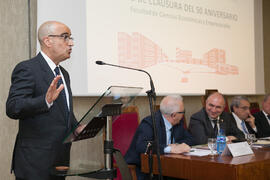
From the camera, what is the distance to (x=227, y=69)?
16.8 feet

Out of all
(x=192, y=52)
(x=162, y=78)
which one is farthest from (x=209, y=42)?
(x=162, y=78)

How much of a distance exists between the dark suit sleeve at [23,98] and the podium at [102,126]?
268 mm

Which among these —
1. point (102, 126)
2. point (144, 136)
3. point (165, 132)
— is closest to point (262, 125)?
point (165, 132)

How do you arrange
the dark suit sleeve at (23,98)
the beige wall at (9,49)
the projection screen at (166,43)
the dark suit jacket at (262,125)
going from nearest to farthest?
the dark suit sleeve at (23,98)
the beige wall at (9,49)
the projection screen at (166,43)
the dark suit jacket at (262,125)

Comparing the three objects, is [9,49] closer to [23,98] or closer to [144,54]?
[144,54]

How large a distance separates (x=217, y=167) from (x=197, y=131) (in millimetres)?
1326

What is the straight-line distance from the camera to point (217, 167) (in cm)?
239

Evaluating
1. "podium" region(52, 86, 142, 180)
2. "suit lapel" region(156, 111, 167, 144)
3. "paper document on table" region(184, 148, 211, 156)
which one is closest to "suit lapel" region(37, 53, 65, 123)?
"podium" region(52, 86, 142, 180)

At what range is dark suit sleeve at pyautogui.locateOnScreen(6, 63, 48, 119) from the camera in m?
1.90

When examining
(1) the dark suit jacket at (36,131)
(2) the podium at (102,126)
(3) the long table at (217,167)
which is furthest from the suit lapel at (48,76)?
(3) the long table at (217,167)

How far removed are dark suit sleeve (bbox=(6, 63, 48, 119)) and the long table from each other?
110 cm

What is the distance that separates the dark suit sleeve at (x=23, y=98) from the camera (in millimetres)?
1903

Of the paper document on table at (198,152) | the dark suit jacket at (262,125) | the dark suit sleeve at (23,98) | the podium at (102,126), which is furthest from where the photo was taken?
the dark suit jacket at (262,125)

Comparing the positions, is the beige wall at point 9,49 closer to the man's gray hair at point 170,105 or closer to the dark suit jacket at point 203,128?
the man's gray hair at point 170,105
